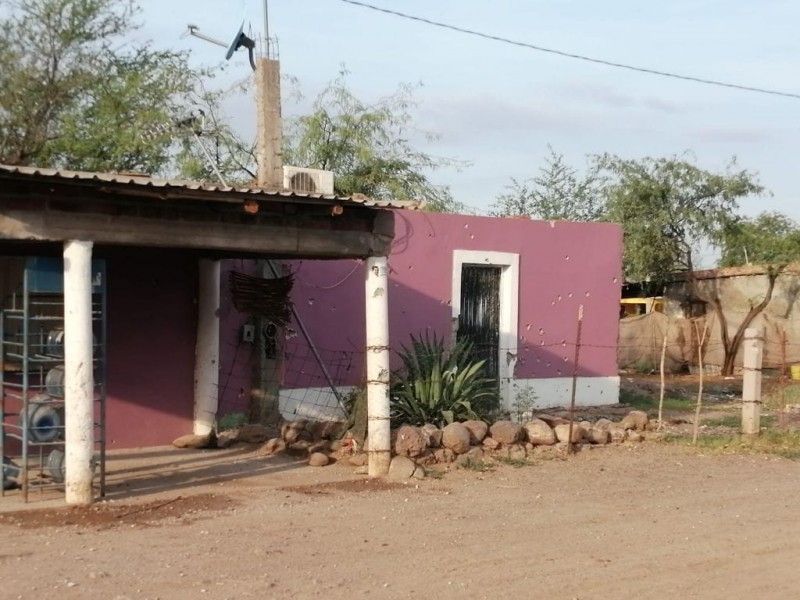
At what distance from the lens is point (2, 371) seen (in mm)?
9438

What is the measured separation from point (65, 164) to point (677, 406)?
45.5ft

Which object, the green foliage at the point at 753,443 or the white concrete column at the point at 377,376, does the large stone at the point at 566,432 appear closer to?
the green foliage at the point at 753,443

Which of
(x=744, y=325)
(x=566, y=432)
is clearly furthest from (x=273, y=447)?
(x=744, y=325)

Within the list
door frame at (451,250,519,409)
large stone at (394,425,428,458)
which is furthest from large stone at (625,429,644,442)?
large stone at (394,425,428,458)

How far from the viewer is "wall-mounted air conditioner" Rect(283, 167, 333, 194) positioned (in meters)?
13.2

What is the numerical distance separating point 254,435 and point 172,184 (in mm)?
4685

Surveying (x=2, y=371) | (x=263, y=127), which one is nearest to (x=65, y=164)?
(x=263, y=127)

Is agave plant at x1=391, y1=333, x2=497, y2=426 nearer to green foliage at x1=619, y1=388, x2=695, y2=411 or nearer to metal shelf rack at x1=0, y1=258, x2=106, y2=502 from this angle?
metal shelf rack at x1=0, y1=258, x2=106, y2=502

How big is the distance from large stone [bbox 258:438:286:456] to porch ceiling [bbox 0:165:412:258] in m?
2.52

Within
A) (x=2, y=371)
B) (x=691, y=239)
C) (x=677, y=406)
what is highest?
(x=691, y=239)

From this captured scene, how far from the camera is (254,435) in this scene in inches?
497

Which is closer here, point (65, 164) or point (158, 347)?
point (158, 347)

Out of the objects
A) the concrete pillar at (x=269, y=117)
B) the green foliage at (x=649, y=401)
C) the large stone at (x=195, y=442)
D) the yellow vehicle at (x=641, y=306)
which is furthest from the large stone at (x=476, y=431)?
the yellow vehicle at (x=641, y=306)

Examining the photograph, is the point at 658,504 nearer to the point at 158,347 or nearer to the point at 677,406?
the point at 158,347
